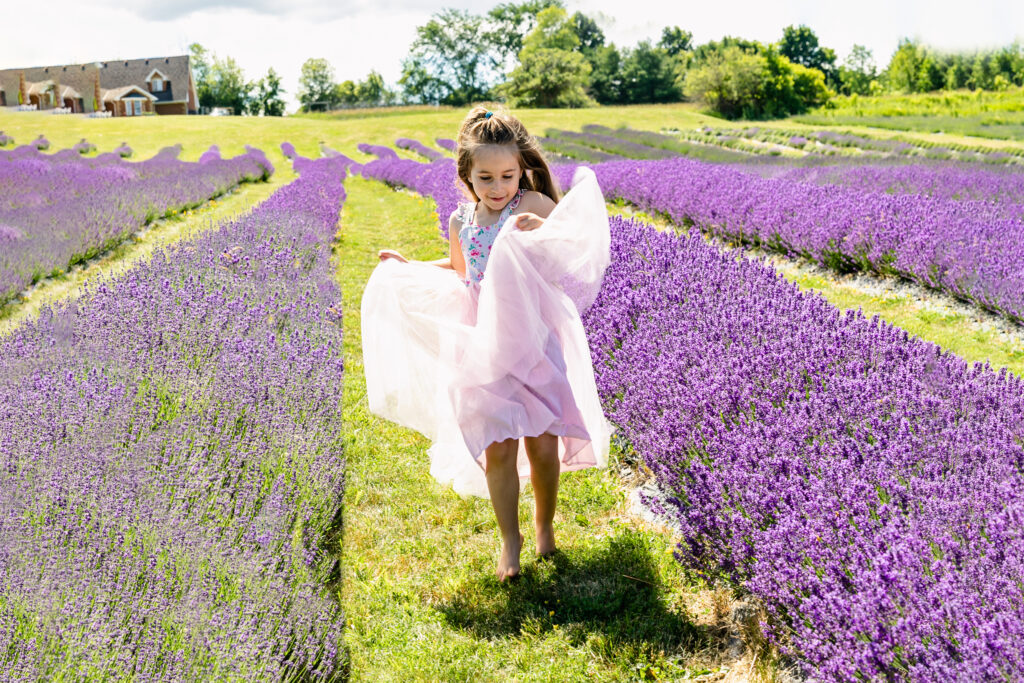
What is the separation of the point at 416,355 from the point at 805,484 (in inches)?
59.6

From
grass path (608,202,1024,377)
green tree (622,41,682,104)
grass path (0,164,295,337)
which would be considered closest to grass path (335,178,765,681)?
grass path (608,202,1024,377)

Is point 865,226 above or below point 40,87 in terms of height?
below

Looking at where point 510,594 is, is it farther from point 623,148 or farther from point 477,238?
point 623,148

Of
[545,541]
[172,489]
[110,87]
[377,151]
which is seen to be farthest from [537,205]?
[110,87]

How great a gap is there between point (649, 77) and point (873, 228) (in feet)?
193

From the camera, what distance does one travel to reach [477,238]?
2.99 m

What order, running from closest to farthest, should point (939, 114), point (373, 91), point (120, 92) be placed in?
point (939, 114), point (120, 92), point (373, 91)

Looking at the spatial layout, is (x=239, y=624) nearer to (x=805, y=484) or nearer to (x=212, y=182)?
(x=805, y=484)

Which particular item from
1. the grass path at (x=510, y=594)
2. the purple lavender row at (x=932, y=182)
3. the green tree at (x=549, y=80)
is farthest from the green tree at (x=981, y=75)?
the grass path at (x=510, y=594)

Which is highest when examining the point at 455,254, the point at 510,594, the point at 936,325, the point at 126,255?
the point at 455,254

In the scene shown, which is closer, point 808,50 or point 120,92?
point 120,92

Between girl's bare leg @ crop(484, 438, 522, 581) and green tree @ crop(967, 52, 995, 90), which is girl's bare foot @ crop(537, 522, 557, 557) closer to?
girl's bare leg @ crop(484, 438, 522, 581)

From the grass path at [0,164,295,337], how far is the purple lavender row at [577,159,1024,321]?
5961mm

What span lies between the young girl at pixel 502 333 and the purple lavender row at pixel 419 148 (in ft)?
A: 64.1
